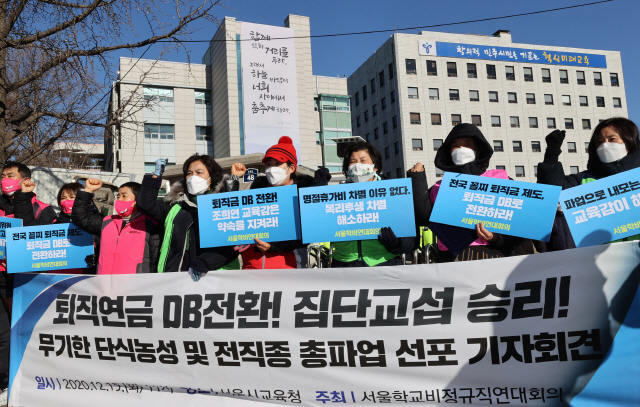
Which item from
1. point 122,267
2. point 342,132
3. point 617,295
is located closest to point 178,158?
point 342,132

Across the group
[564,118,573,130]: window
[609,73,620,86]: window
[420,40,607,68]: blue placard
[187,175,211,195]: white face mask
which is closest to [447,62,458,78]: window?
[420,40,607,68]: blue placard

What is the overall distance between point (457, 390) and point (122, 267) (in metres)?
2.76

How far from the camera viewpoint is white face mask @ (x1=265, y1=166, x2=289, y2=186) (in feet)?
13.0

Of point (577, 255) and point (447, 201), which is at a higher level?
point (447, 201)

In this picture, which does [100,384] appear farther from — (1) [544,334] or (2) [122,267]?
(1) [544,334]

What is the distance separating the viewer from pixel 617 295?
262 centimetres

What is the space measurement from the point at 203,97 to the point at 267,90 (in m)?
6.14

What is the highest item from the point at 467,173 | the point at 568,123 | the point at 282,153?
the point at 568,123

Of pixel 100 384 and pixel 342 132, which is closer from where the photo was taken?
pixel 100 384

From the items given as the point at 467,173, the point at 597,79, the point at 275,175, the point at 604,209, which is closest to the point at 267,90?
the point at 275,175

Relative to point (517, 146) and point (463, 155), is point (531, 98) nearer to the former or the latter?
point (517, 146)

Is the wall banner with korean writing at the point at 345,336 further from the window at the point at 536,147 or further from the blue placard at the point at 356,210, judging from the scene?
the window at the point at 536,147

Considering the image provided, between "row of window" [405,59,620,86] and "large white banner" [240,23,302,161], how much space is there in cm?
1566

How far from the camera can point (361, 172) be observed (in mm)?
3750
